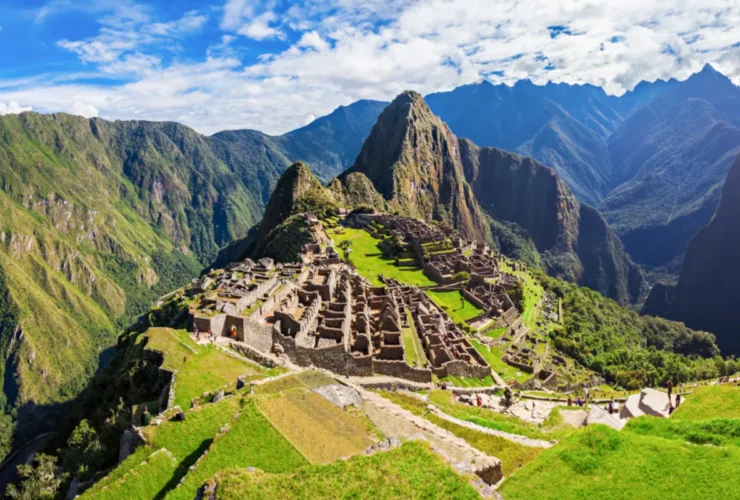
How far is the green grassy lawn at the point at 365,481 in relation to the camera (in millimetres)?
11672

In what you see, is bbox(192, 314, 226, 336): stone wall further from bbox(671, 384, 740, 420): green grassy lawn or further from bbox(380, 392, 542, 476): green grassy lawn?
bbox(671, 384, 740, 420): green grassy lawn

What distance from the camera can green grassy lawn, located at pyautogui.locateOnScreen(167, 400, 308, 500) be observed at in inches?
609

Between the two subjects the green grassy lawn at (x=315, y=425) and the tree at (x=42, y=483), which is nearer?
the green grassy lawn at (x=315, y=425)

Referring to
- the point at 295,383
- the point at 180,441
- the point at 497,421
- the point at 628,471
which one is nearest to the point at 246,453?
the point at 180,441

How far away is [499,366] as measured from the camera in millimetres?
52344

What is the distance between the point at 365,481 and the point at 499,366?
43.4 metres

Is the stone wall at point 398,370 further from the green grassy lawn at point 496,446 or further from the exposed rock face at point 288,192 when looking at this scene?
the exposed rock face at point 288,192

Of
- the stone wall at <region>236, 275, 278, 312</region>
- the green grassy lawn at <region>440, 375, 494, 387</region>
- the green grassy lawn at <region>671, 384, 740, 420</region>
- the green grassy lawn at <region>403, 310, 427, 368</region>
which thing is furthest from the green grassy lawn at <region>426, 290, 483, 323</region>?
the green grassy lawn at <region>671, 384, 740, 420</region>

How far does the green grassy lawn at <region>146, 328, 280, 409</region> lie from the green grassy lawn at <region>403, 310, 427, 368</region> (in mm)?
14865

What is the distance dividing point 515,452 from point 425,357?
2324cm

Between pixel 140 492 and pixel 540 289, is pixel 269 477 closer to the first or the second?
pixel 140 492

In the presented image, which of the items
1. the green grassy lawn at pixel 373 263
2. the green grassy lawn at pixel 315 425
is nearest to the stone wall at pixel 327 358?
the green grassy lawn at pixel 315 425

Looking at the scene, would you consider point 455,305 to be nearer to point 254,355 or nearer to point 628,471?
point 254,355

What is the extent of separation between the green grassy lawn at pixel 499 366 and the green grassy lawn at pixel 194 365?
102 ft
